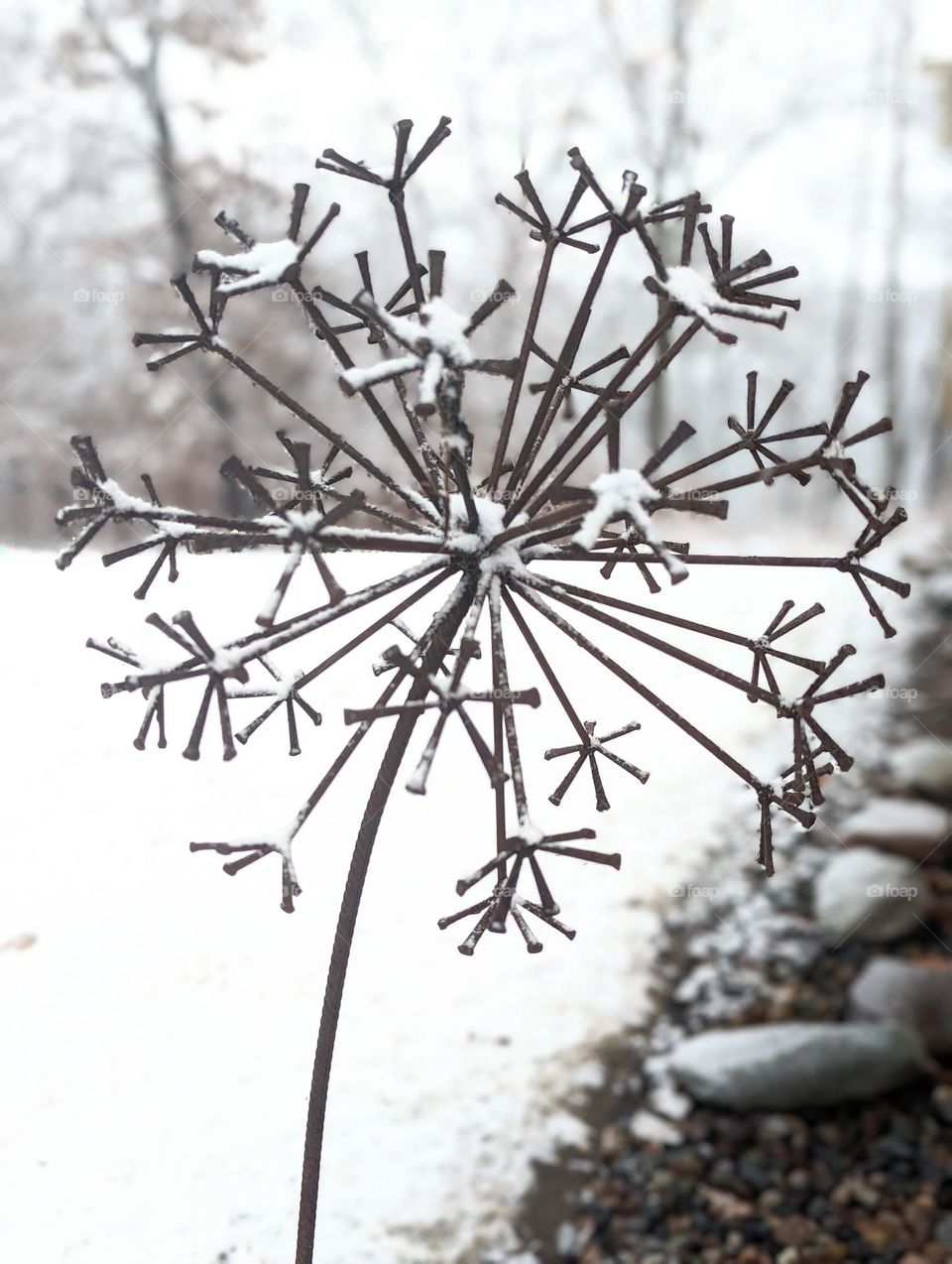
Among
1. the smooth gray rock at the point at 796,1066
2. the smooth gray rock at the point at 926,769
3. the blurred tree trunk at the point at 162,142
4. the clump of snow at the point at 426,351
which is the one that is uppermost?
the blurred tree trunk at the point at 162,142

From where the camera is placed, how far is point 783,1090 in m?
2.38

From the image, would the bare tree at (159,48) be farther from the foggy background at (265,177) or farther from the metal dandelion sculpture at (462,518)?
the metal dandelion sculpture at (462,518)

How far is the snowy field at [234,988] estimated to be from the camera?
1421 mm

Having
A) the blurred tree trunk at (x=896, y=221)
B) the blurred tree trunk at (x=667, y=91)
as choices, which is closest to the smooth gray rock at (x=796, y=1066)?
the blurred tree trunk at (x=667, y=91)

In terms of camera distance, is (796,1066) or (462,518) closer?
(462,518)

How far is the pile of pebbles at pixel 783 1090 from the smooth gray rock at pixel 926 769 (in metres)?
0.50

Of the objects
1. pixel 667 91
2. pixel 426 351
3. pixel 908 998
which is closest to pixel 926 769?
pixel 908 998

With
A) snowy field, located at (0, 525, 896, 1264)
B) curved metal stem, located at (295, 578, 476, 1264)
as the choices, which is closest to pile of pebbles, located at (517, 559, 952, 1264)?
snowy field, located at (0, 525, 896, 1264)

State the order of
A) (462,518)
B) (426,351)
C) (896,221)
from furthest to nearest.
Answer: (896,221), (462,518), (426,351)

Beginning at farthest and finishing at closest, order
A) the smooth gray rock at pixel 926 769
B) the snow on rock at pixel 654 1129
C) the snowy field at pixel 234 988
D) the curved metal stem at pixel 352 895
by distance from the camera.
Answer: the smooth gray rock at pixel 926 769 → the snow on rock at pixel 654 1129 → the snowy field at pixel 234 988 → the curved metal stem at pixel 352 895

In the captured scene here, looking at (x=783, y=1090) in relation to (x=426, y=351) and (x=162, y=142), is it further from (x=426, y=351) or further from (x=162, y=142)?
(x=162, y=142)

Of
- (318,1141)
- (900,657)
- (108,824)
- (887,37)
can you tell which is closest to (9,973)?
(108,824)

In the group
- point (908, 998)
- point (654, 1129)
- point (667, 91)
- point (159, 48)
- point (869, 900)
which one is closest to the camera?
point (654, 1129)

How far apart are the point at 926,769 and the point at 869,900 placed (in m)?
1.08
